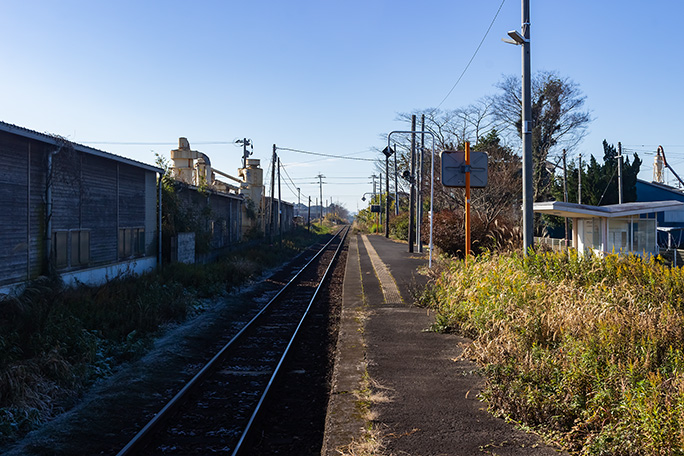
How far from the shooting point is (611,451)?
4336 millimetres

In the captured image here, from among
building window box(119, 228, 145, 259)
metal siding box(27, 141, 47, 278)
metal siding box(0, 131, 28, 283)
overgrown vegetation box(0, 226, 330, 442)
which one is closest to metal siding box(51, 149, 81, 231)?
metal siding box(27, 141, 47, 278)

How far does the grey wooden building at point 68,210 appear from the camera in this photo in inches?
421

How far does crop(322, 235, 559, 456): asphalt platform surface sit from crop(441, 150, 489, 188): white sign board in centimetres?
332

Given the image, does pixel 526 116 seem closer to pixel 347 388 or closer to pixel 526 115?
pixel 526 115

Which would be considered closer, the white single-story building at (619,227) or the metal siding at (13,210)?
the metal siding at (13,210)

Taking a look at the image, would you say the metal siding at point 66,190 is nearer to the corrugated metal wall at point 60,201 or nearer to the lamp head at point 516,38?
the corrugated metal wall at point 60,201

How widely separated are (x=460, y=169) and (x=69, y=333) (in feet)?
29.4

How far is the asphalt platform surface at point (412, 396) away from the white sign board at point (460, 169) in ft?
10.9

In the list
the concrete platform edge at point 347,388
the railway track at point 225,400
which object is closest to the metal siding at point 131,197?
the railway track at point 225,400

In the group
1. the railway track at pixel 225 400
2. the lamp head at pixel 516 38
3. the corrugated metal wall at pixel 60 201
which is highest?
the lamp head at pixel 516 38

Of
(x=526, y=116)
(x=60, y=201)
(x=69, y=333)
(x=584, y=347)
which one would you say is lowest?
(x=69, y=333)

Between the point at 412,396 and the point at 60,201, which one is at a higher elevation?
the point at 60,201

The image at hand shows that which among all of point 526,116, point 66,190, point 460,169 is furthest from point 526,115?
point 66,190

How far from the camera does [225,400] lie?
730 centimetres
